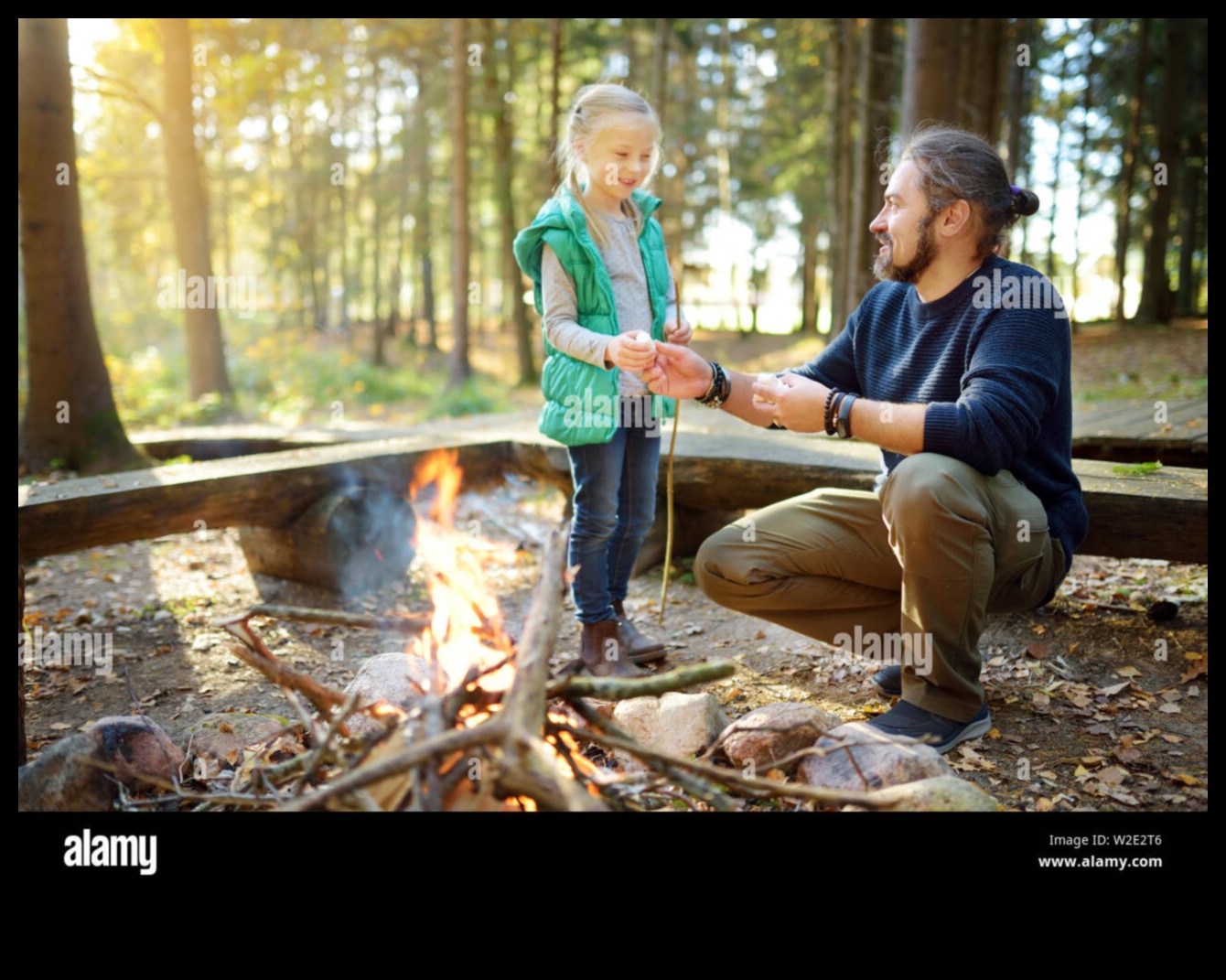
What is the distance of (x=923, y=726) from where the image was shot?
292 centimetres

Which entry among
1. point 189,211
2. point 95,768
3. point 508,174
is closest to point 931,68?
point 95,768

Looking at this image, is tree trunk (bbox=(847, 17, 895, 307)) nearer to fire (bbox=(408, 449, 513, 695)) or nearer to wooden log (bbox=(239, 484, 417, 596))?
wooden log (bbox=(239, 484, 417, 596))

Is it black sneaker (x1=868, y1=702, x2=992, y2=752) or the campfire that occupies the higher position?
the campfire

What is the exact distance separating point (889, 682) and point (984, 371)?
1297mm

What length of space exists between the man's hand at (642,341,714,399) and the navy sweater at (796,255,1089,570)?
43 cm

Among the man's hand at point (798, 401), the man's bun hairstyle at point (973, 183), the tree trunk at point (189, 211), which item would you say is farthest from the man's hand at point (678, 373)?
the tree trunk at point (189, 211)

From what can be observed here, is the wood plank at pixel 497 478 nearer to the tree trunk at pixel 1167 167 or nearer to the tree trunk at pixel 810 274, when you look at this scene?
the tree trunk at pixel 1167 167

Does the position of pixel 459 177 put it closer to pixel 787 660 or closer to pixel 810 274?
pixel 787 660

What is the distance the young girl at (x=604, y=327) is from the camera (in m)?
3.46

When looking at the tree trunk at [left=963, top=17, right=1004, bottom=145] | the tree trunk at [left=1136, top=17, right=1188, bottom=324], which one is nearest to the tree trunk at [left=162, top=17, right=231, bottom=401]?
the tree trunk at [left=963, top=17, right=1004, bottom=145]

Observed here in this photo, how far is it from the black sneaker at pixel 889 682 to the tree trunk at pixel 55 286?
5.10 metres

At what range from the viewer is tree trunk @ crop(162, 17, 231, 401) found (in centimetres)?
980

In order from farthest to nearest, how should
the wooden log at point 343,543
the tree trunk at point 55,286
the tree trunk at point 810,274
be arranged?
the tree trunk at point 810,274, the tree trunk at point 55,286, the wooden log at point 343,543
